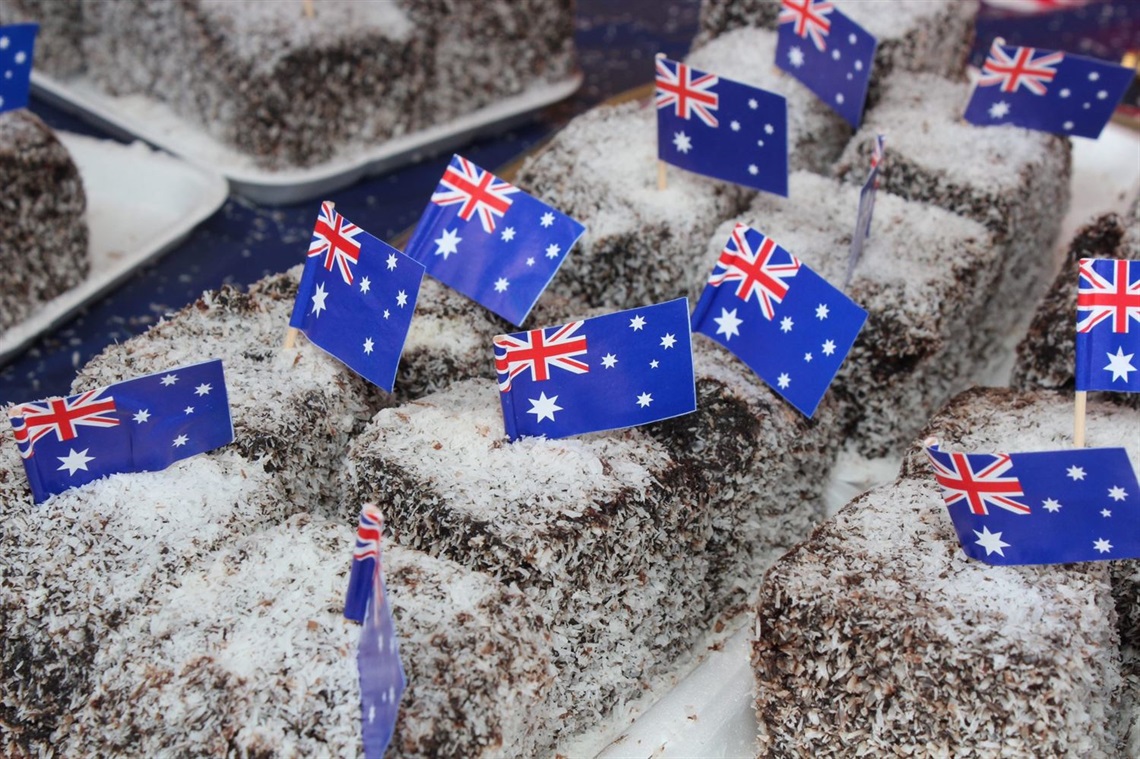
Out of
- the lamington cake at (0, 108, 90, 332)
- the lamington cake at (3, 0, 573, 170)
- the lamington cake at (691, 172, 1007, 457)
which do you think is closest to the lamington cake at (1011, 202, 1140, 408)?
the lamington cake at (691, 172, 1007, 457)

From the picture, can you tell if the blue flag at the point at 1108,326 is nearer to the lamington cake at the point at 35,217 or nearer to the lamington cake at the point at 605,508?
the lamington cake at the point at 605,508

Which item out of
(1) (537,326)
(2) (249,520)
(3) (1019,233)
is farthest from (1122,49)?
(2) (249,520)

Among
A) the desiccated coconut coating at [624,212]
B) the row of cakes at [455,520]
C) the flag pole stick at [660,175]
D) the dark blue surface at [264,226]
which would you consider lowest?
the dark blue surface at [264,226]

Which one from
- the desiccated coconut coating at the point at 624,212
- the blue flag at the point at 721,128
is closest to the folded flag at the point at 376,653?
the desiccated coconut coating at the point at 624,212

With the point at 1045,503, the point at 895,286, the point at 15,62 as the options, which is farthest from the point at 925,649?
the point at 15,62

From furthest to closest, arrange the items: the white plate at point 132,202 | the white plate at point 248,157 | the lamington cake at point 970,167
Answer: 1. the white plate at point 248,157
2. the white plate at point 132,202
3. the lamington cake at point 970,167

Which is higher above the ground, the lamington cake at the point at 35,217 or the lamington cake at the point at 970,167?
the lamington cake at the point at 970,167
